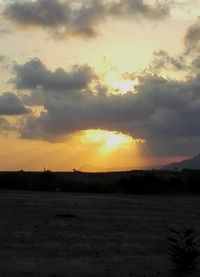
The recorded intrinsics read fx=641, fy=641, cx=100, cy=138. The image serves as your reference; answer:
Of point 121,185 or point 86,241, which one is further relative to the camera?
point 121,185

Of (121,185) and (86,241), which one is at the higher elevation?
(121,185)

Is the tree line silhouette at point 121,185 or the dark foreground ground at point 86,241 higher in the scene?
the tree line silhouette at point 121,185

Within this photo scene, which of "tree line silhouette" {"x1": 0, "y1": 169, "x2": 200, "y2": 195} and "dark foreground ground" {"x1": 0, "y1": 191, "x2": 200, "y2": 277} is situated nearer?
"dark foreground ground" {"x1": 0, "y1": 191, "x2": 200, "y2": 277}

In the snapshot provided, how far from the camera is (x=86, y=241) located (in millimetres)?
22250

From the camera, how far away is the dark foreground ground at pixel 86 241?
16.4 metres

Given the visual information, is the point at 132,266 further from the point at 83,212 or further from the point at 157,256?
the point at 83,212

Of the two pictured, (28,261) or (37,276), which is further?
(28,261)

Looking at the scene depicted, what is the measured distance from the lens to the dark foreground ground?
16438 mm

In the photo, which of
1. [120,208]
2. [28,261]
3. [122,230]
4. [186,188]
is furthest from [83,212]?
[186,188]

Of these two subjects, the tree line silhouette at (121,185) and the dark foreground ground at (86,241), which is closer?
the dark foreground ground at (86,241)

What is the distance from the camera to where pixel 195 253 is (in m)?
16.1

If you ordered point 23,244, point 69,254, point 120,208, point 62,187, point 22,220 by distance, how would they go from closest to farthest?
1. point 69,254
2. point 23,244
3. point 22,220
4. point 120,208
5. point 62,187

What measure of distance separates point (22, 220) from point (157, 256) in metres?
11.7

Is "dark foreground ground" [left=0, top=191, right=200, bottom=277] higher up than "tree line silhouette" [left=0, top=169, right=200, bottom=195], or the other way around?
"tree line silhouette" [left=0, top=169, right=200, bottom=195]
